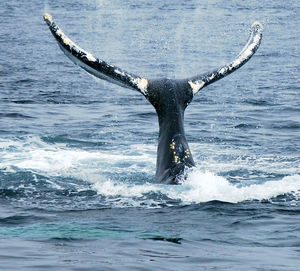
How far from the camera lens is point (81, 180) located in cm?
1163

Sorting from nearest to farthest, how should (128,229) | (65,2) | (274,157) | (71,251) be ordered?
(71,251), (128,229), (274,157), (65,2)

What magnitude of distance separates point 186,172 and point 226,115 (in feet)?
25.4

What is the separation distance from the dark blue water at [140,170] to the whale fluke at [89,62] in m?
1.42

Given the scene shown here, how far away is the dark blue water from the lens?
26.7ft

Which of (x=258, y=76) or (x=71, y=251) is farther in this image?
(x=258, y=76)

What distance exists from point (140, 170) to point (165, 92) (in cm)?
153

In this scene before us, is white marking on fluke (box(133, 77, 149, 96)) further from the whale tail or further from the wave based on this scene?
the wave

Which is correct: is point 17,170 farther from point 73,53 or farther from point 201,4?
point 201,4

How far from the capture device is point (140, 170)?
12281 mm

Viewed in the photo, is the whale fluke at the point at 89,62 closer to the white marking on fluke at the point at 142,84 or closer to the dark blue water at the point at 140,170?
the white marking on fluke at the point at 142,84

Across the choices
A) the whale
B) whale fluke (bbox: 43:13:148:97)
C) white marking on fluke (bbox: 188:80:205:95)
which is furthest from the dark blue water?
whale fluke (bbox: 43:13:148:97)

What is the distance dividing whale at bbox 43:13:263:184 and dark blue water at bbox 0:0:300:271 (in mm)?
257

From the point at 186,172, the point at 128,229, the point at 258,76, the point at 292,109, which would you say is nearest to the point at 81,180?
the point at 186,172

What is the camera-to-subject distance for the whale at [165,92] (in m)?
10.5
